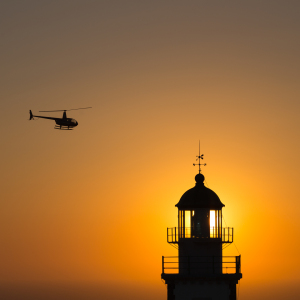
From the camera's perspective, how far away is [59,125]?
74000 mm

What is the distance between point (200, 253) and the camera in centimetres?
4162

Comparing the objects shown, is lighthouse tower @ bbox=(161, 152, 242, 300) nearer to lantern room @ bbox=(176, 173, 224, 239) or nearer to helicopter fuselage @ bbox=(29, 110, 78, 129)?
lantern room @ bbox=(176, 173, 224, 239)

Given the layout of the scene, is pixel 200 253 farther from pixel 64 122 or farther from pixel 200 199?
pixel 64 122

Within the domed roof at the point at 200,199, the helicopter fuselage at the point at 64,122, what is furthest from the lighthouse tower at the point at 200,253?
the helicopter fuselage at the point at 64,122

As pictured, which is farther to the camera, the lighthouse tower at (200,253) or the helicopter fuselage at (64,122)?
the helicopter fuselage at (64,122)

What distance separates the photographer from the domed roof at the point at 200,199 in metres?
42.5

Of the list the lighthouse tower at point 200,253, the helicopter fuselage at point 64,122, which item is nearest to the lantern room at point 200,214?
the lighthouse tower at point 200,253

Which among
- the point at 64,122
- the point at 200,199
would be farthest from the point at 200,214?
the point at 64,122

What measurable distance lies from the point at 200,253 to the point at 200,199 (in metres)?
2.92

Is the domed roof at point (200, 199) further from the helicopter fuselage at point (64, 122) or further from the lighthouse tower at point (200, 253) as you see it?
the helicopter fuselage at point (64, 122)

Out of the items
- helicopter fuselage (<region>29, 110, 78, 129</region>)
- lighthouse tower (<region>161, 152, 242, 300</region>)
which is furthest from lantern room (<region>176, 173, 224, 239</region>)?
helicopter fuselage (<region>29, 110, 78, 129</region>)

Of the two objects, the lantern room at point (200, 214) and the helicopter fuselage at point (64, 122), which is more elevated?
the helicopter fuselage at point (64, 122)

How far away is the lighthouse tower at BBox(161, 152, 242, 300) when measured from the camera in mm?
40906

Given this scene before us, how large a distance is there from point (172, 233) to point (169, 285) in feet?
9.14
